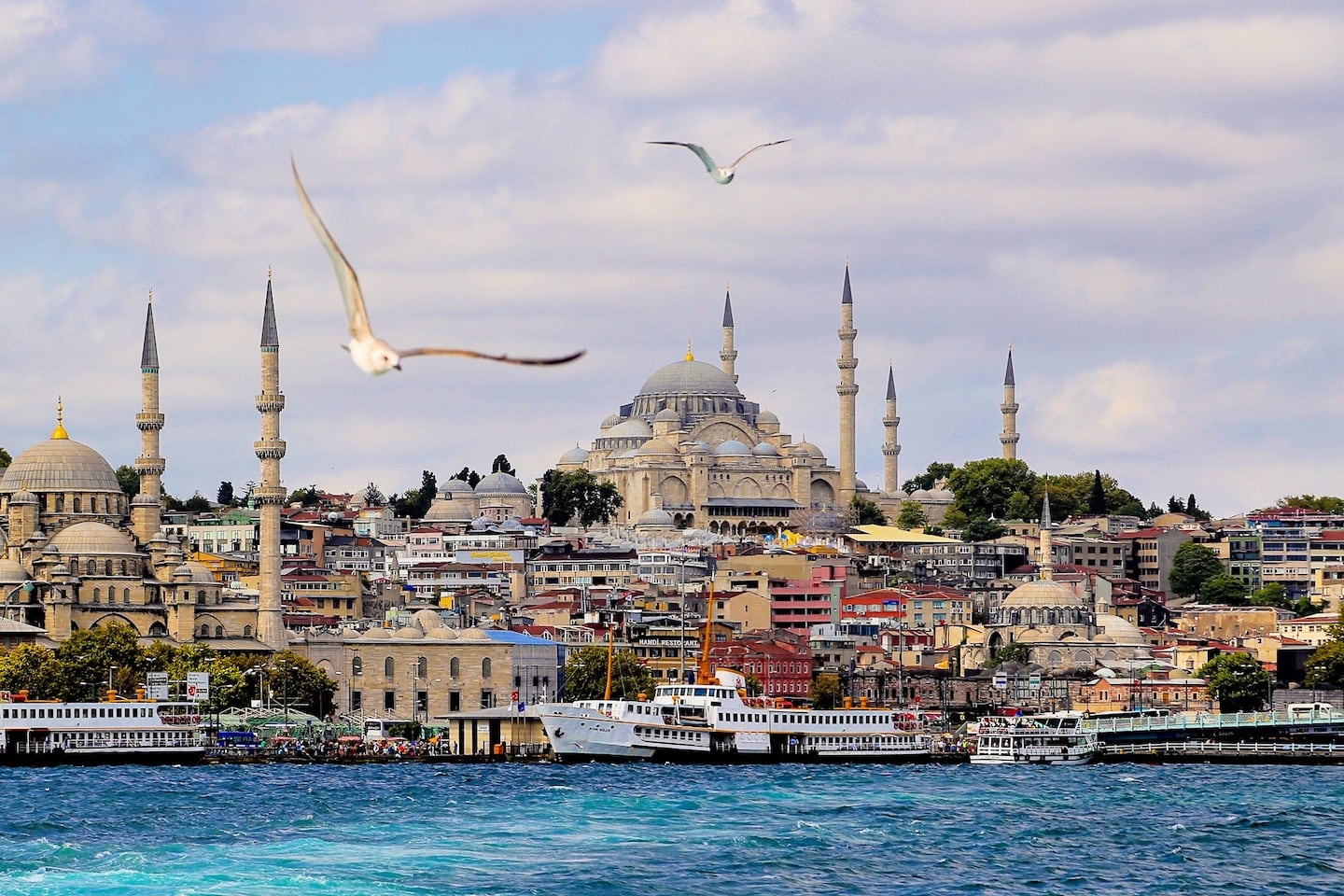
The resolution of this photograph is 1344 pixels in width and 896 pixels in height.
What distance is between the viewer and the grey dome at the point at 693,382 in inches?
5202

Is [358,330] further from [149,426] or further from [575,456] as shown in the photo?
[575,456]

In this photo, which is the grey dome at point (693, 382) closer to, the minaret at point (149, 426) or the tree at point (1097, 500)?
the tree at point (1097, 500)

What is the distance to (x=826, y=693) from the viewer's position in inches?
3125

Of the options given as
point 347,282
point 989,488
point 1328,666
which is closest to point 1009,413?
point 989,488

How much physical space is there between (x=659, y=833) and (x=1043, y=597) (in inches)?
1988

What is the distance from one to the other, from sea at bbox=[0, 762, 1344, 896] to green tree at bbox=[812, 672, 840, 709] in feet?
65.1

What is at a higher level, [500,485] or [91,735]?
[500,485]

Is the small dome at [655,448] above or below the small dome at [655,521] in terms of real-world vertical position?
above

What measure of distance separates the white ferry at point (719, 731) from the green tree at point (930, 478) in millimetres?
70114

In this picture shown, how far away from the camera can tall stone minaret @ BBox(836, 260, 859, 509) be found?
118 metres

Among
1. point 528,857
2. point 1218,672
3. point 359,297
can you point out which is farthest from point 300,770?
point 359,297

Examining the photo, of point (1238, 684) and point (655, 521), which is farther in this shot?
point (655, 521)

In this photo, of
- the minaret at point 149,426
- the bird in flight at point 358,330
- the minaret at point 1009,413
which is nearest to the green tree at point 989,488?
the minaret at point 1009,413

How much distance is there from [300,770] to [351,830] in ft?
52.6
